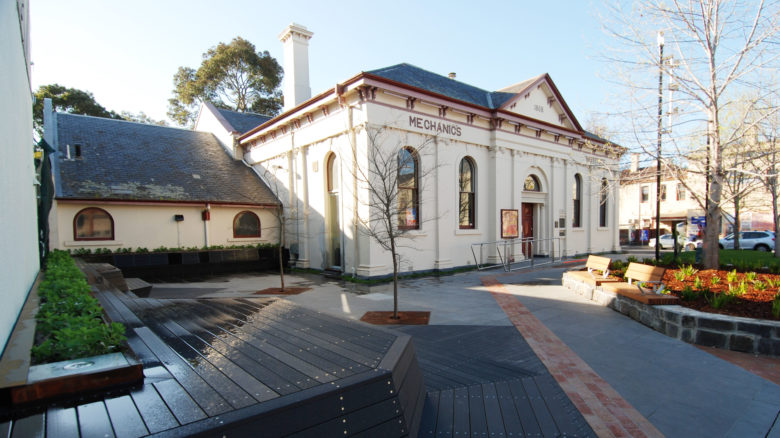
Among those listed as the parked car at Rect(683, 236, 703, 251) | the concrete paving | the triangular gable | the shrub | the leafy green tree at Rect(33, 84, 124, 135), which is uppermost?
the leafy green tree at Rect(33, 84, 124, 135)

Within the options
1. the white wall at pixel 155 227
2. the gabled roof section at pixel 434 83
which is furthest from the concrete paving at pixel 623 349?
the gabled roof section at pixel 434 83

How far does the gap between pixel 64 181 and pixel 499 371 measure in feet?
51.9

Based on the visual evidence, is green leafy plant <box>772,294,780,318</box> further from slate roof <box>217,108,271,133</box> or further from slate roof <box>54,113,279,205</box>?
slate roof <box>217,108,271,133</box>

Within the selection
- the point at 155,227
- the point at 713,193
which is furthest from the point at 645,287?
the point at 155,227

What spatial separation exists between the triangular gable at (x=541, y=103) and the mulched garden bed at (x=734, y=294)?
30.6ft

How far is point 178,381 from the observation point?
7.79 ft

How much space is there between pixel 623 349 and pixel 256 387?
533 cm

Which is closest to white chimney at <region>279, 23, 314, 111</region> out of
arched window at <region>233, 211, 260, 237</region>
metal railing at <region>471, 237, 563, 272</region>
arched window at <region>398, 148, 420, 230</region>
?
arched window at <region>233, 211, 260, 237</region>

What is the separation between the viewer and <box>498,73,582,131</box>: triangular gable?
15.9 m

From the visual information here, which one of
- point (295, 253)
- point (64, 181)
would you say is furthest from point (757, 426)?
point (64, 181)

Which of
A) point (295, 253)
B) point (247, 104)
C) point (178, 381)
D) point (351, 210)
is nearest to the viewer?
point (178, 381)

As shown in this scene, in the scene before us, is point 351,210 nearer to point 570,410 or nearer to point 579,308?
point 579,308

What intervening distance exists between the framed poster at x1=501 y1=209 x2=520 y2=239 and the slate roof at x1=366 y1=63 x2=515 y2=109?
4.50 m

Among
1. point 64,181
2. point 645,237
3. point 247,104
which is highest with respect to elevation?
point 247,104
